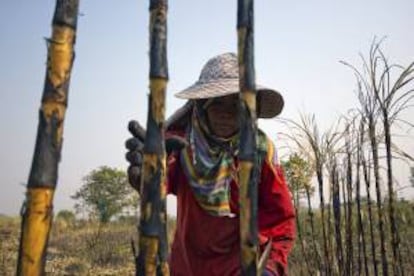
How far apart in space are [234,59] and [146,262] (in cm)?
125

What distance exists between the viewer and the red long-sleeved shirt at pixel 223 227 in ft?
6.95

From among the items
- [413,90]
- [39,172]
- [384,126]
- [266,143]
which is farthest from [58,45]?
[413,90]

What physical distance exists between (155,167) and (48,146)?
26cm

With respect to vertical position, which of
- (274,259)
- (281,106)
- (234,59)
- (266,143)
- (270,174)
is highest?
(234,59)

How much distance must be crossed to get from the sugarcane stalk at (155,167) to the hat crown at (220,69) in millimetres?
843

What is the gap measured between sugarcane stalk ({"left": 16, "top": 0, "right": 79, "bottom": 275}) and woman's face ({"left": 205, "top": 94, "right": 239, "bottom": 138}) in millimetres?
963

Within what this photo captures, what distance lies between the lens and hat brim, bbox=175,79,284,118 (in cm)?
190

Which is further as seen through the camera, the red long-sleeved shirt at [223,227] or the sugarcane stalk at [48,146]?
the red long-sleeved shirt at [223,227]

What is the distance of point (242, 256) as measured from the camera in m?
1.15

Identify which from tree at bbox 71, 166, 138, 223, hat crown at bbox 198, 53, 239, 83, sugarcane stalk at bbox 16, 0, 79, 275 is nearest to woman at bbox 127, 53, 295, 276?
hat crown at bbox 198, 53, 239, 83

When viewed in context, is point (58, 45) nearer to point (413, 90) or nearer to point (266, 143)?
point (266, 143)

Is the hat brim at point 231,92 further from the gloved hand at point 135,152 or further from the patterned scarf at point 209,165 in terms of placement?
the gloved hand at point 135,152

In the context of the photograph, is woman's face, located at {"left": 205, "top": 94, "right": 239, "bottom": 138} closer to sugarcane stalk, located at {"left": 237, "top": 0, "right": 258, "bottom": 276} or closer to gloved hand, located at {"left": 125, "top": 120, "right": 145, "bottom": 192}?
gloved hand, located at {"left": 125, "top": 120, "right": 145, "bottom": 192}

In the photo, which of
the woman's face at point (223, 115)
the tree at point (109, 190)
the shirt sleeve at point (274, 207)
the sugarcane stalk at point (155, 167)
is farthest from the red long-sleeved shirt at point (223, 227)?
the tree at point (109, 190)
